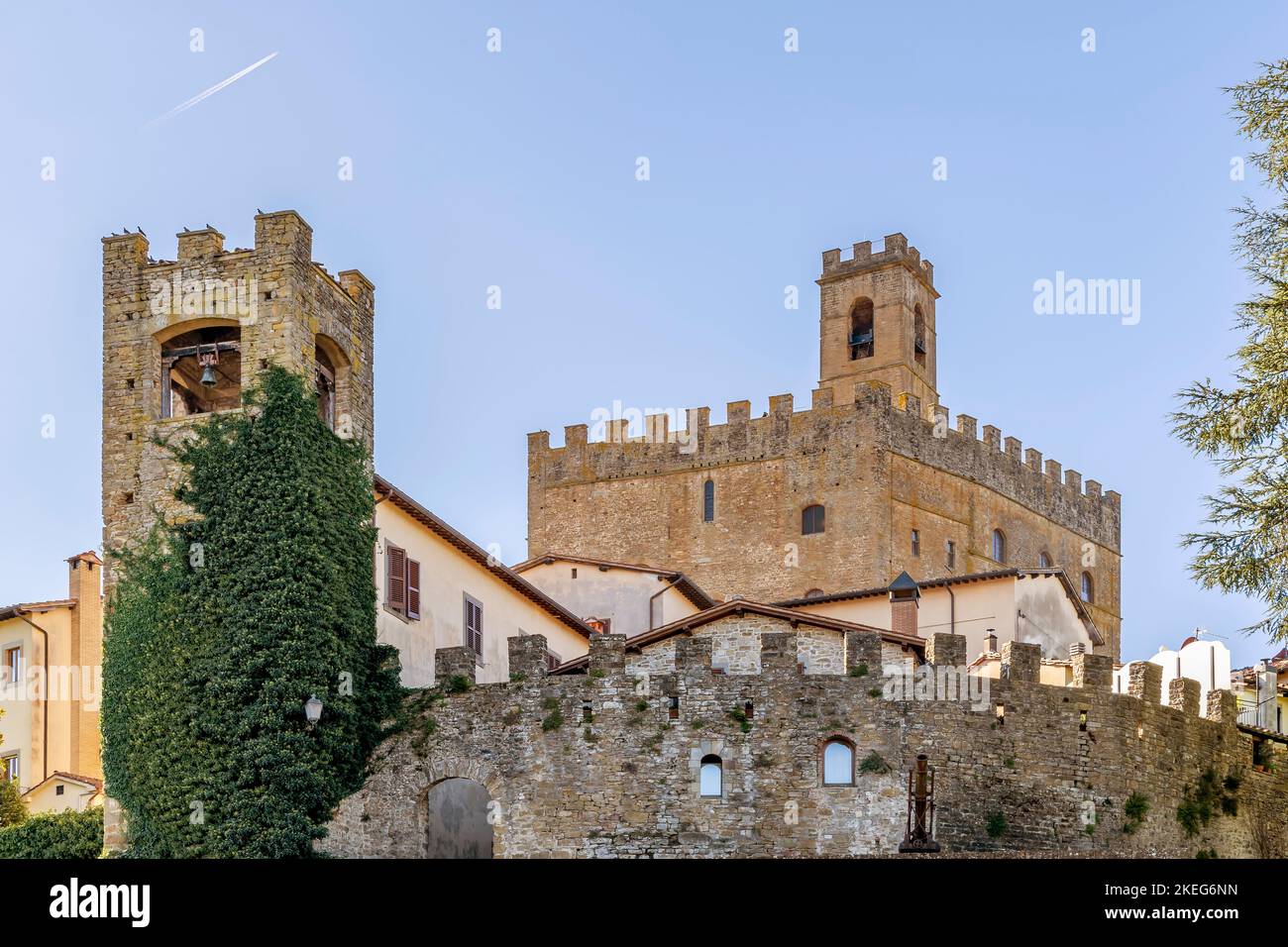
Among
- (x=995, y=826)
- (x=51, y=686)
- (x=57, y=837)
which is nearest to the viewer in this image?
(x=995, y=826)

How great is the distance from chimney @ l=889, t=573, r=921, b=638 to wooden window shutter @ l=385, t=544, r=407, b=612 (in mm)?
12513

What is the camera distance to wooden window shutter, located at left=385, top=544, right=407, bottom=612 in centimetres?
3928

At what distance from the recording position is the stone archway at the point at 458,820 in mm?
38312

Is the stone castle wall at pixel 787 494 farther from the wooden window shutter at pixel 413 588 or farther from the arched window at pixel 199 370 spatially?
the arched window at pixel 199 370

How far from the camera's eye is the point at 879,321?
2899 inches

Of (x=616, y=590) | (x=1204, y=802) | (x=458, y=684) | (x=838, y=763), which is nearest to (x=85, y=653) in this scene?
(x=616, y=590)

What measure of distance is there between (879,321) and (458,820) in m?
37.9

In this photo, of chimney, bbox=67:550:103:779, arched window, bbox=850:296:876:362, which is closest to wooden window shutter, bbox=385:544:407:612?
chimney, bbox=67:550:103:779

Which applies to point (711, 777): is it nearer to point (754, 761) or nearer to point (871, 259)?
point (754, 761)

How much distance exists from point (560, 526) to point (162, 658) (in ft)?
117

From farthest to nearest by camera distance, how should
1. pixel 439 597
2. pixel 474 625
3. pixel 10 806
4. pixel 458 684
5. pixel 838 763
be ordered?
pixel 10 806
pixel 474 625
pixel 439 597
pixel 458 684
pixel 838 763
